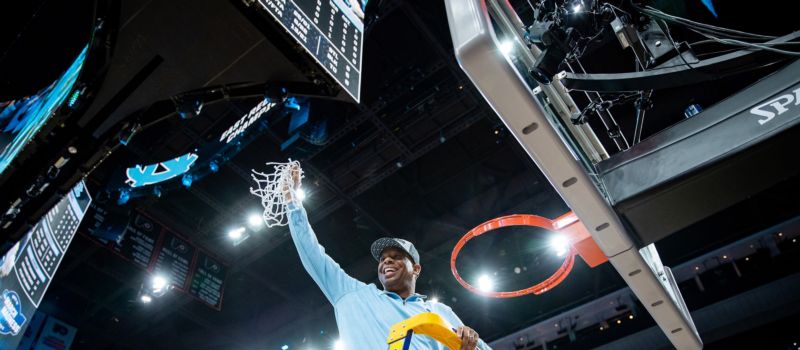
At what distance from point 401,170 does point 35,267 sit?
5666 mm

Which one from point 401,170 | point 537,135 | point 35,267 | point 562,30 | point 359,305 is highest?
point 401,170

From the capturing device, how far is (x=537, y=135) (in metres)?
Answer: 2.17

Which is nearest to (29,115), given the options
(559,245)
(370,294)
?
(370,294)

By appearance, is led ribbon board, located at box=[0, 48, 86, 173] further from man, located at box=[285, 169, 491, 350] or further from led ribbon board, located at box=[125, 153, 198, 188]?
man, located at box=[285, 169, 491, 350]

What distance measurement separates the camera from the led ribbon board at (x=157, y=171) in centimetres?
682

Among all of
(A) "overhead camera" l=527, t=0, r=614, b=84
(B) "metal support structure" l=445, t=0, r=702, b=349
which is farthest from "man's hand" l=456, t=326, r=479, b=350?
(A) "overhead camera" l=527, t=0, r=614, b=84

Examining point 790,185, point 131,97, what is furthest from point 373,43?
point 790,185

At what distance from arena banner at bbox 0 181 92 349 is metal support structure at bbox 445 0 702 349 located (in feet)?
14.5

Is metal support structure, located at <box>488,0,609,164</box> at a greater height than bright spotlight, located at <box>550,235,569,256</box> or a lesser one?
lesser

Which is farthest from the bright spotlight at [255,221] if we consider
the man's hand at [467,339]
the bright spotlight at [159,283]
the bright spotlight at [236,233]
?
the man's hand at [467,339]

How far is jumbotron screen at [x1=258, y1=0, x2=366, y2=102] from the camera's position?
13.9ft

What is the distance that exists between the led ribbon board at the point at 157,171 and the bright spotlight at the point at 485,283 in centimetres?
531

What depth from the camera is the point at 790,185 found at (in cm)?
912

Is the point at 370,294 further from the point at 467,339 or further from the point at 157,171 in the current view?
the point at 157,171
